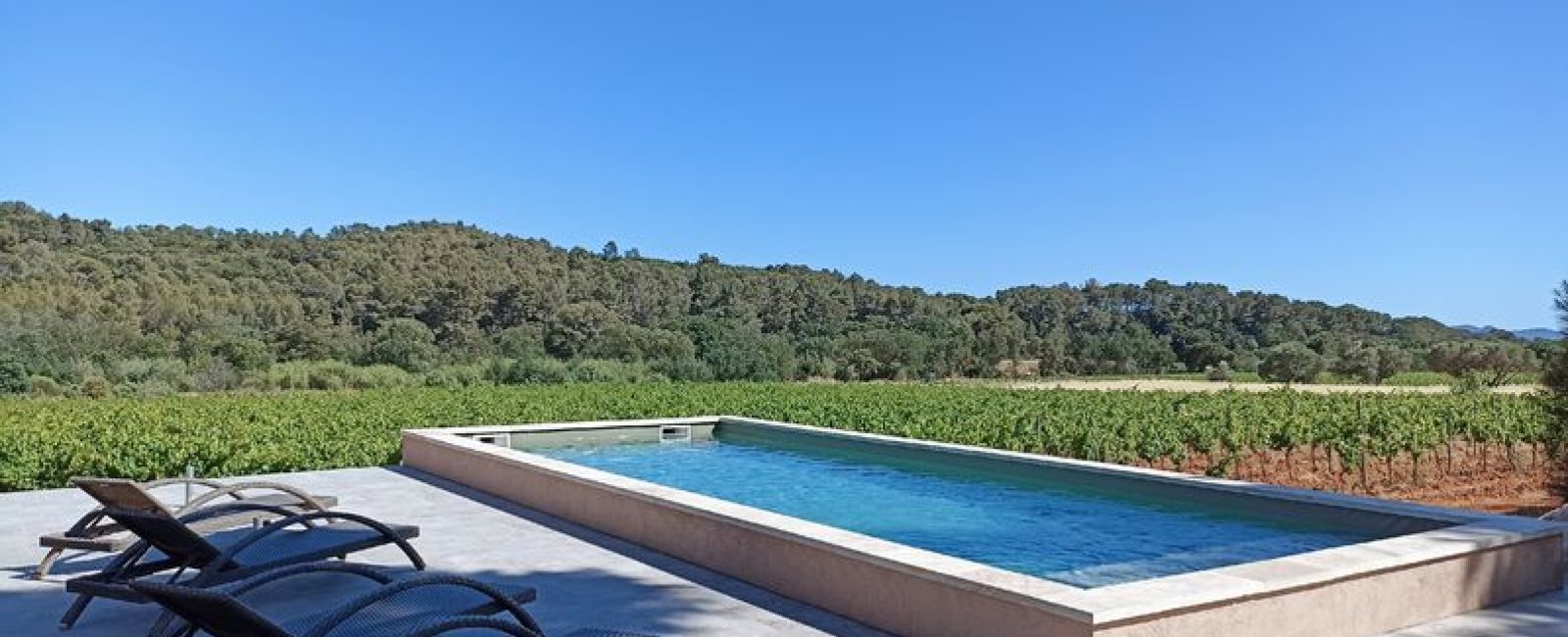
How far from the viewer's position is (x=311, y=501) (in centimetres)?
674

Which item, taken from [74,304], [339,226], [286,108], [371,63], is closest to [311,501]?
[371,63]

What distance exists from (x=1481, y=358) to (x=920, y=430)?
4434 centimetres

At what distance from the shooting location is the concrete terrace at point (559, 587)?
201 inches

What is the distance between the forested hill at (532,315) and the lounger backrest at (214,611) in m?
31.7

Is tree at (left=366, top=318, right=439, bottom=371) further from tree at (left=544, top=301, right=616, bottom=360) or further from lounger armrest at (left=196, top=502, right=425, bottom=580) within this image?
lounger armrest at (left=196, top=502, right=425, bottom=580)

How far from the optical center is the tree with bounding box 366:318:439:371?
136ft

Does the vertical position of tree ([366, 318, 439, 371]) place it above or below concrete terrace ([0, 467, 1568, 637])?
above

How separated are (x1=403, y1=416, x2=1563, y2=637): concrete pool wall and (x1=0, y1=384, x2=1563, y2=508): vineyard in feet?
13.8

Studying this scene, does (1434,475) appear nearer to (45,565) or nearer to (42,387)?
(45,565)

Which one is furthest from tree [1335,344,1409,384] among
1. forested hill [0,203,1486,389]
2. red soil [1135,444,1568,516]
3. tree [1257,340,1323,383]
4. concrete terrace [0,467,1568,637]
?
concrete terrace [0,467,1568,637]

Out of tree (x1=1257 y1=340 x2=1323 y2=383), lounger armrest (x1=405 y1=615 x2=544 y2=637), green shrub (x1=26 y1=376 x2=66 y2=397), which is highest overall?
tree (x1=1257 y1=340 x2=1323 y2=383)

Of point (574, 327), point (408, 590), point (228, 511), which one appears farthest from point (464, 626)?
point (574, 327)

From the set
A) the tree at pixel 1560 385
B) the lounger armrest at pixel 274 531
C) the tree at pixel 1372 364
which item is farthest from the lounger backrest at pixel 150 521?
the tree at pixel 1372 364

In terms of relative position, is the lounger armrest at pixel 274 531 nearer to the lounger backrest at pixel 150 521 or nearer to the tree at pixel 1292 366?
the lounger backrest at pixel 150 521
